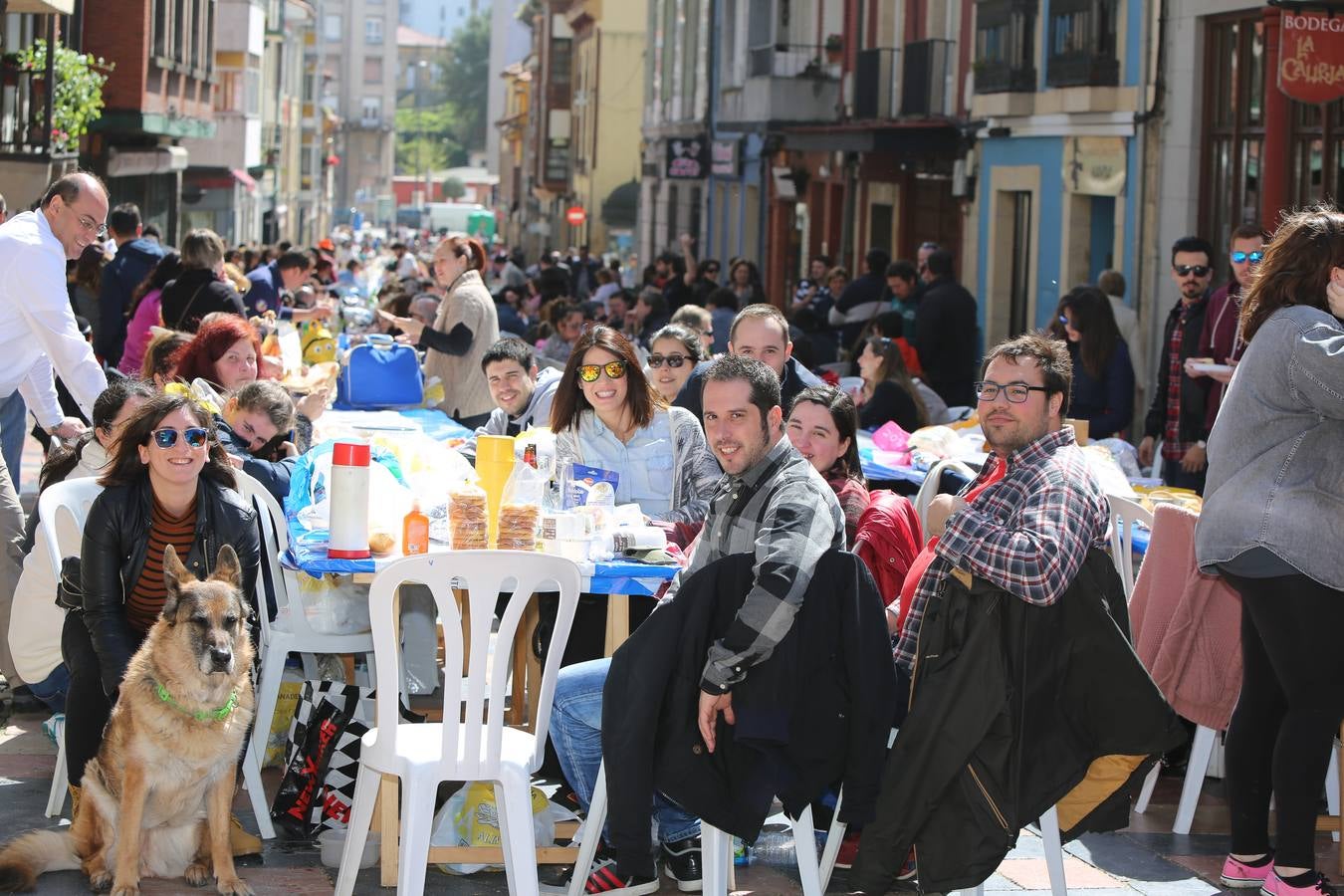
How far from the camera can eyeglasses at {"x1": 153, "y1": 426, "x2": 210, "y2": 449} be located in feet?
18.7

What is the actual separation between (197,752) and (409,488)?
1886 mm

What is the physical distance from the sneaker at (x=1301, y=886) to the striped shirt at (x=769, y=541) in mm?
1650

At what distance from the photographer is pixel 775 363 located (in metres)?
7.92

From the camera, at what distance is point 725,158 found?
3111 cm

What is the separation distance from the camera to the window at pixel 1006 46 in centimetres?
1777

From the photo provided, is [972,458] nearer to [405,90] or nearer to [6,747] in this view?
[6,747]

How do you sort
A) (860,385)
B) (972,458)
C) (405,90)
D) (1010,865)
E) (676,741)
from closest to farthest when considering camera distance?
(676,741)
(1010,865)
(972,458)
(860,385)
(405,90)

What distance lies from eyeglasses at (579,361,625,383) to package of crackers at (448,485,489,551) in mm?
1094

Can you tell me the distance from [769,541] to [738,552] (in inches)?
9.0

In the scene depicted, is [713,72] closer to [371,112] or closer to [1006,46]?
[1006,46]

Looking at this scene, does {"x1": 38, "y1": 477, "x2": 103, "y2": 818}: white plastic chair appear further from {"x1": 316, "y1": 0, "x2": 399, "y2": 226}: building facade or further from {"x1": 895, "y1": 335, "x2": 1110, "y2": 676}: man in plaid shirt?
{"x1": 316, "y1": 0, "x2": 399, "y2": 226}: building facade

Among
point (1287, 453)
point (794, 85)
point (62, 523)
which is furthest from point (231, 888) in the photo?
point (794, 85)

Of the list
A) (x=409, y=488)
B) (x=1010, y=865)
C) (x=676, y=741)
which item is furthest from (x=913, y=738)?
(x=409, y=488)

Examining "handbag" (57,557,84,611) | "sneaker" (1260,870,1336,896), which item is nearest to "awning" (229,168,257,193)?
"handbag" (57,557,84,611)
